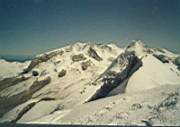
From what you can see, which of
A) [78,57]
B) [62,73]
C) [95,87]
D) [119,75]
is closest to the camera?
[119,75]

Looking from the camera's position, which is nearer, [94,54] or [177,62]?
[177,62]

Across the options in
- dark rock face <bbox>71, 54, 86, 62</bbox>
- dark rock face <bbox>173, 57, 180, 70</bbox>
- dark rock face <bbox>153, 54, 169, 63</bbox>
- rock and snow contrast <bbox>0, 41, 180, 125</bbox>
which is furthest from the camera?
dark rock face <bbox>71, 54, 86, 62</bbox>

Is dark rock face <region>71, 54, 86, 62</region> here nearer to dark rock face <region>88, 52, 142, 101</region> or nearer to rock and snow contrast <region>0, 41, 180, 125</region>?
rock and snow contrast <region>0, 41, 180, 125</region>

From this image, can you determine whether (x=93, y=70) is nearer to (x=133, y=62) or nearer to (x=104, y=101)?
(x=133, y=62)

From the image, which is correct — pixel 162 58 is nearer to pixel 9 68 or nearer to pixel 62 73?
pixel 62 73

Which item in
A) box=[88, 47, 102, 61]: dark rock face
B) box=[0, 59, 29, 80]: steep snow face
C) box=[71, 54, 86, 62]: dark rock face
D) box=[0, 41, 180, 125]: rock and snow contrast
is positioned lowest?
box=[0, 41, 180, 125]: rock and snow contrast

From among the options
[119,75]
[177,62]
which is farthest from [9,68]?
[177,62]

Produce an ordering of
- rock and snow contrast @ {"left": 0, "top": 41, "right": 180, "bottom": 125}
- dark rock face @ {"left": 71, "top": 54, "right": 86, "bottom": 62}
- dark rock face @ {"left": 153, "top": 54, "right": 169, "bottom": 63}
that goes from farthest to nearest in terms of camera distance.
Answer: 1. dark rock face @ {"left": 71, "top": 54, "right": 86, "bottom": 62}
2. dark rock face @ {"left": 153, "top": 54, "right": 169, "bottom": 63}
3. rock and snow contrast @ {"left": 0, "top": 41, "right": 180, "bottom": 125}

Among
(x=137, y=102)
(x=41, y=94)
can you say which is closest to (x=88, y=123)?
(x=137, y=102)

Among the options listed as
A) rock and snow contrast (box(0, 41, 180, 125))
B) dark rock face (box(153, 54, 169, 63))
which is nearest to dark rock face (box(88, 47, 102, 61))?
rock and snow contrast (box(0, 41, 180, 125))
